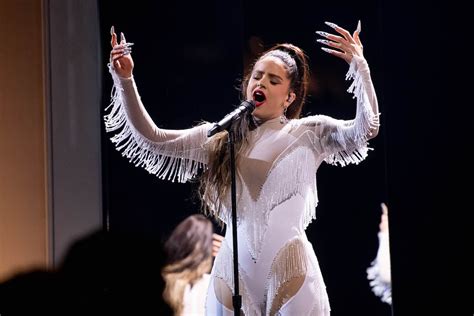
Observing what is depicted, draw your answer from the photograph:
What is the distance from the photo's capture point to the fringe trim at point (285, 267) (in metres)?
2.37

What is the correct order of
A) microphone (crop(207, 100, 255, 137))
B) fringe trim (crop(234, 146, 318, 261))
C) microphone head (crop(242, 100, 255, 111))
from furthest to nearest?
fringe trim (crop(234, 146, 318, 261))
microphone head (crop(242, 100, 255, 111))
microphone (crop(207, 100, 255, 137))

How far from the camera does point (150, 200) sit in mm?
3008

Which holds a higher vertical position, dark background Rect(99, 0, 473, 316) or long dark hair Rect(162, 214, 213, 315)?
dark background Rect(99, 0, 473, 316)

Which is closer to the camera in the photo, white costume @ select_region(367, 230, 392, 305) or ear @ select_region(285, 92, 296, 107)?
ear @ select_region(285, 92, 296, 107)

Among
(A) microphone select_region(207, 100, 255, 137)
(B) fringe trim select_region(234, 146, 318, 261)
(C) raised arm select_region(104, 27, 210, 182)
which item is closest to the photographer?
(A) microphone select_region(207, 100, 255, 137)

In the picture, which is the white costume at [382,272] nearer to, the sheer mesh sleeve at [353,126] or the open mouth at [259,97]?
the sheer mesh sleeve at [353,126]

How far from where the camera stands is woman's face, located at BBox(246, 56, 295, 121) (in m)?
2.53

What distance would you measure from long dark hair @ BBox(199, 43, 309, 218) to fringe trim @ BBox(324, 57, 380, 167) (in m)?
0.19

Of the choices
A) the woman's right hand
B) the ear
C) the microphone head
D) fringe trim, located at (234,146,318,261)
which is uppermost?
the woman's right hand

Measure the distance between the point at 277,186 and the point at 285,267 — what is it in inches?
9.7

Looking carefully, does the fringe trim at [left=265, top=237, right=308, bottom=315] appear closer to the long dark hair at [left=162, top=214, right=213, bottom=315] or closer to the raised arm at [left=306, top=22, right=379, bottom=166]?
the raised arm at [left=306, top=22, right=379, bottom=166]

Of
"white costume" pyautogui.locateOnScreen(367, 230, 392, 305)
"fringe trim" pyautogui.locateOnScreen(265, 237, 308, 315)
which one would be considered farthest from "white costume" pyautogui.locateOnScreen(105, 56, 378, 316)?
"white costume" pyautogui.locateOnScreen(367, 230, 392, 305)

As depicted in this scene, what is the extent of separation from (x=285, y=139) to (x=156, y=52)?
0.72 m

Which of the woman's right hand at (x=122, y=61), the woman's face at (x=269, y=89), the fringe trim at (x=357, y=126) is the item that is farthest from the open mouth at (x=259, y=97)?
the woman's right hand at (x=122, y=61)
